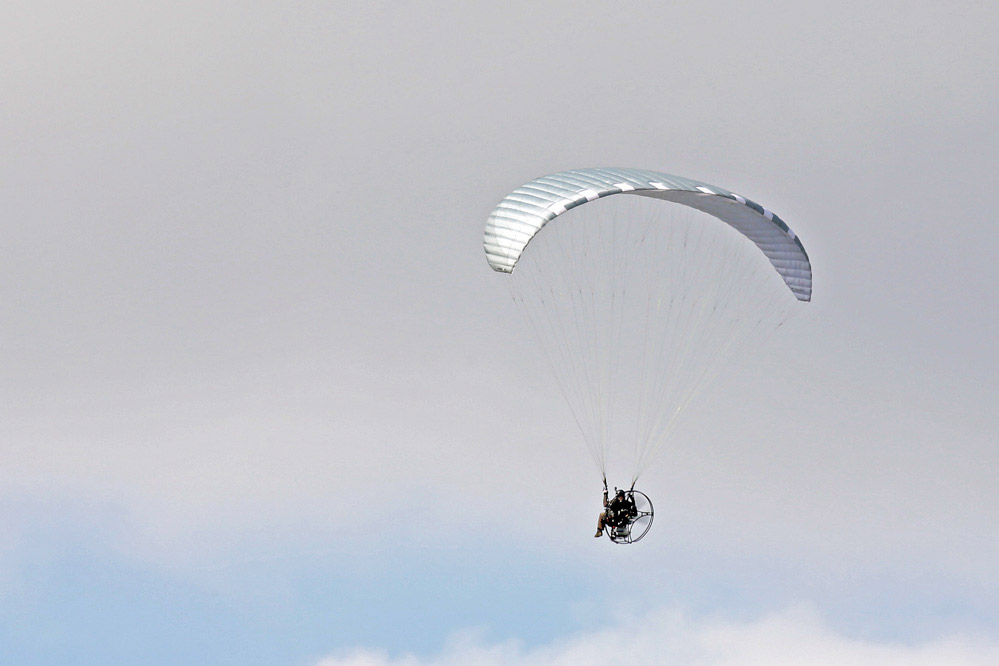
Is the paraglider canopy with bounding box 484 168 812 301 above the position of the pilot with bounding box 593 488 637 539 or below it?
above

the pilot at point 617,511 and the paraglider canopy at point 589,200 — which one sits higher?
the paraglider canopy at point 589,200

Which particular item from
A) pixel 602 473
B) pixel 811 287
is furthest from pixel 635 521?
pixel 811 287

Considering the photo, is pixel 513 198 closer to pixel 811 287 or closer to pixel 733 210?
pixel 733 210

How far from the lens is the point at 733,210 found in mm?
42281

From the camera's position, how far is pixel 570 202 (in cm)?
3938

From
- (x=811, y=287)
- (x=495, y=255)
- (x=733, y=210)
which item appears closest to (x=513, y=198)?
(x=495, y=255)

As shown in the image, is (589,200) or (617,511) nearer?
(589,200)

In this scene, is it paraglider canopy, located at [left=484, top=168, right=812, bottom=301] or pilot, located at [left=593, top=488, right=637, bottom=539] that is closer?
paraglider canopy, located at [left=484, top=168, right=812, bottom=301]

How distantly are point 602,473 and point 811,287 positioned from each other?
20.9ft

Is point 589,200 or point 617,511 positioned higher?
point 589,200

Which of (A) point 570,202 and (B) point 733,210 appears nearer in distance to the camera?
(A) point 570,202

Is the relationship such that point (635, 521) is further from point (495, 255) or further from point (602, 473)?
point (495, 255)

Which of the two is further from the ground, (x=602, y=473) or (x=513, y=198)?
(x=513, y=198)

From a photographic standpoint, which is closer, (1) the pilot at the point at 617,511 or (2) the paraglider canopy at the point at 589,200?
(2) the paraglider canopy at the point at 589,200
